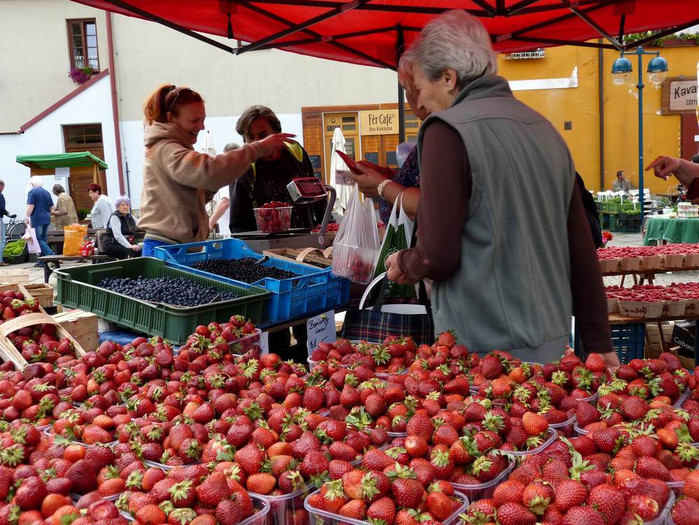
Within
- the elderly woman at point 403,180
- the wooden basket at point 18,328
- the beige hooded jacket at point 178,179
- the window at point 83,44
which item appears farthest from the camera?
the window at point 83,44

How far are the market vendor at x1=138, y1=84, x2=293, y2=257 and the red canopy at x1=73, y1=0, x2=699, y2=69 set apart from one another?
621mm

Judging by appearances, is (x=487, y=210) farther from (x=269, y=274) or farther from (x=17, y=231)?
(x=17, y=231)

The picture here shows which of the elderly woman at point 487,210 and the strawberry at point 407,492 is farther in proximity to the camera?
the elderly woman at point 487,210

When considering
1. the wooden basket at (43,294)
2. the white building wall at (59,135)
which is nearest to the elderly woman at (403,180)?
the wooden basket at (43,294)

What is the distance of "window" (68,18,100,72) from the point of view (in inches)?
778

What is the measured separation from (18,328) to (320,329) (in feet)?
4.27

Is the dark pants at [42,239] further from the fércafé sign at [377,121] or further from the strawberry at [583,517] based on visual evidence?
the strawberry at [583,517]

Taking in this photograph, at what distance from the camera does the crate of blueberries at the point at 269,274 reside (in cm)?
330

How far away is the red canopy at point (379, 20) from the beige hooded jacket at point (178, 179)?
2.67 ft

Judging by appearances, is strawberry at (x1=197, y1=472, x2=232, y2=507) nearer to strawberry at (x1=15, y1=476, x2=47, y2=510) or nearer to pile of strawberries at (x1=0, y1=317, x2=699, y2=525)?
pile of strawberries at (x1=0, y1=317, x2=699, y2=525)

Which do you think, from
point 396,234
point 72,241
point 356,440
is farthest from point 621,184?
point 356,440

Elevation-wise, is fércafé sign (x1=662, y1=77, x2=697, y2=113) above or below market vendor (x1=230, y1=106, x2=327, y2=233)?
above

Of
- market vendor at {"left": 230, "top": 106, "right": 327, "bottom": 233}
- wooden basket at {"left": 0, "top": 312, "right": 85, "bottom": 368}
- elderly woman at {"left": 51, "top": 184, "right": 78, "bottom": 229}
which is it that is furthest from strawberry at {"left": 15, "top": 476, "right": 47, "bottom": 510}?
elderly woman at {"left": 51, "top": 184, "right": 78, "bottom": 229}

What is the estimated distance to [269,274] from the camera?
3541mm
